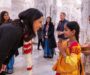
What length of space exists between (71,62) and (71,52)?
0.42 feet

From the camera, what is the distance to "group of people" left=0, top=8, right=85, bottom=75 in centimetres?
249

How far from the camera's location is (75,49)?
3.75m

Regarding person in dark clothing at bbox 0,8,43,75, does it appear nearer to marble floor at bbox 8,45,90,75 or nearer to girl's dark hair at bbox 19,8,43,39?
girl's dark hair at bbox 19,8,43,39

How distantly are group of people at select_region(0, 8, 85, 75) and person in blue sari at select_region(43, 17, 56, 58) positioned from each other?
531 centimetres

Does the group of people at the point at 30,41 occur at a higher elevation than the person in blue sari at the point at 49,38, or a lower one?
higher

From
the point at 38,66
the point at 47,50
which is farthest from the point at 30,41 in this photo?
the point at 47,50

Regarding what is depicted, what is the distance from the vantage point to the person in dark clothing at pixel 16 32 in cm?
248

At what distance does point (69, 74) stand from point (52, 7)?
9.99 meters

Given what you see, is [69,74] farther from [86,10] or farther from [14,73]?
[86,10]

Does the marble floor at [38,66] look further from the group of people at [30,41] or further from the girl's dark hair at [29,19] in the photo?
the girl's dark hair at [29,19]

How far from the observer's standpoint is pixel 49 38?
32.2 feet

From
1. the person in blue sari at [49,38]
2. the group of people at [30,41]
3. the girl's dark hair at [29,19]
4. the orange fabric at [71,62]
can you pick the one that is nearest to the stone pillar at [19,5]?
the person in blue sari at [49,38]

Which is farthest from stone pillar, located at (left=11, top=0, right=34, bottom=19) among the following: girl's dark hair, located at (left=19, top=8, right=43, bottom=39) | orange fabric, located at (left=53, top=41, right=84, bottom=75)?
girl's dark hair, located at (left=19, top=8, right=43, bottom=39)

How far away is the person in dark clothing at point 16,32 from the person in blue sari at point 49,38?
279 inches
